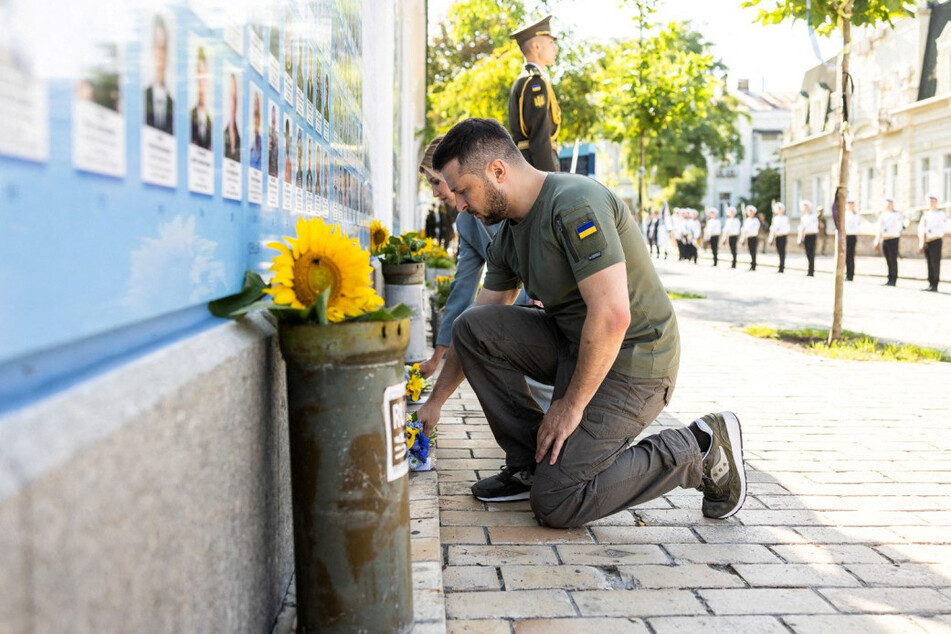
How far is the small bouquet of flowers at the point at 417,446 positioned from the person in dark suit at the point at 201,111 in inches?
82.7

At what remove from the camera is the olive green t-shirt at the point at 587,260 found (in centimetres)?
329

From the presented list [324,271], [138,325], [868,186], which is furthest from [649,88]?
[868,186]

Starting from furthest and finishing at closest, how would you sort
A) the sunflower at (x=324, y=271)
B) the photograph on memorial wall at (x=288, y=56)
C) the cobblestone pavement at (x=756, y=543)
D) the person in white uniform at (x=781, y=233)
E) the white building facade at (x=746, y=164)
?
the white building facade at (x=746, y=164) < the person in white uniform at (x=781, y=233) < the photograph on memorial wall at (x=288, y=56) < the cobblestone pavement at (x=756, y=543) < the sunflower at (x=324, y=271)

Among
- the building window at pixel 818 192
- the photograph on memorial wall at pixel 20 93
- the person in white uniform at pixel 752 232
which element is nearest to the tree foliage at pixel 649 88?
the person in white uniform at pixel 752 232

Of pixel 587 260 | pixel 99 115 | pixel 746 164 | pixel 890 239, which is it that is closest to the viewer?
pixel 99 115

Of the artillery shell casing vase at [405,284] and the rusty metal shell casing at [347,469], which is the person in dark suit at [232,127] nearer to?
the rusty metal shell casing at [347,469]

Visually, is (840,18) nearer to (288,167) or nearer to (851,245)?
(288,167)

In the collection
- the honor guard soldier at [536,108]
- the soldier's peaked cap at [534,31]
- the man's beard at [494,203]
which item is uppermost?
the soldier's peaked cap at [534,31]

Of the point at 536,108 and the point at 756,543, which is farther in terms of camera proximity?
the point at 536,108

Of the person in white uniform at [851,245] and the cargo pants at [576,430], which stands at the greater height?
the person in white uniform at [851,245]

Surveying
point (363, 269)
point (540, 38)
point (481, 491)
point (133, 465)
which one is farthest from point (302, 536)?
point (540, 38)

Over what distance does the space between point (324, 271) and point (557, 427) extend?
1362 millimetres

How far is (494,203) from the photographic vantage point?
137 inches

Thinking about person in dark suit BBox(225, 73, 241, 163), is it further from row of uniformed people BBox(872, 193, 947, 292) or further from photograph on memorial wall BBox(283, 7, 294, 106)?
row of uniformed people BBox(872, 193, 947, 292)
